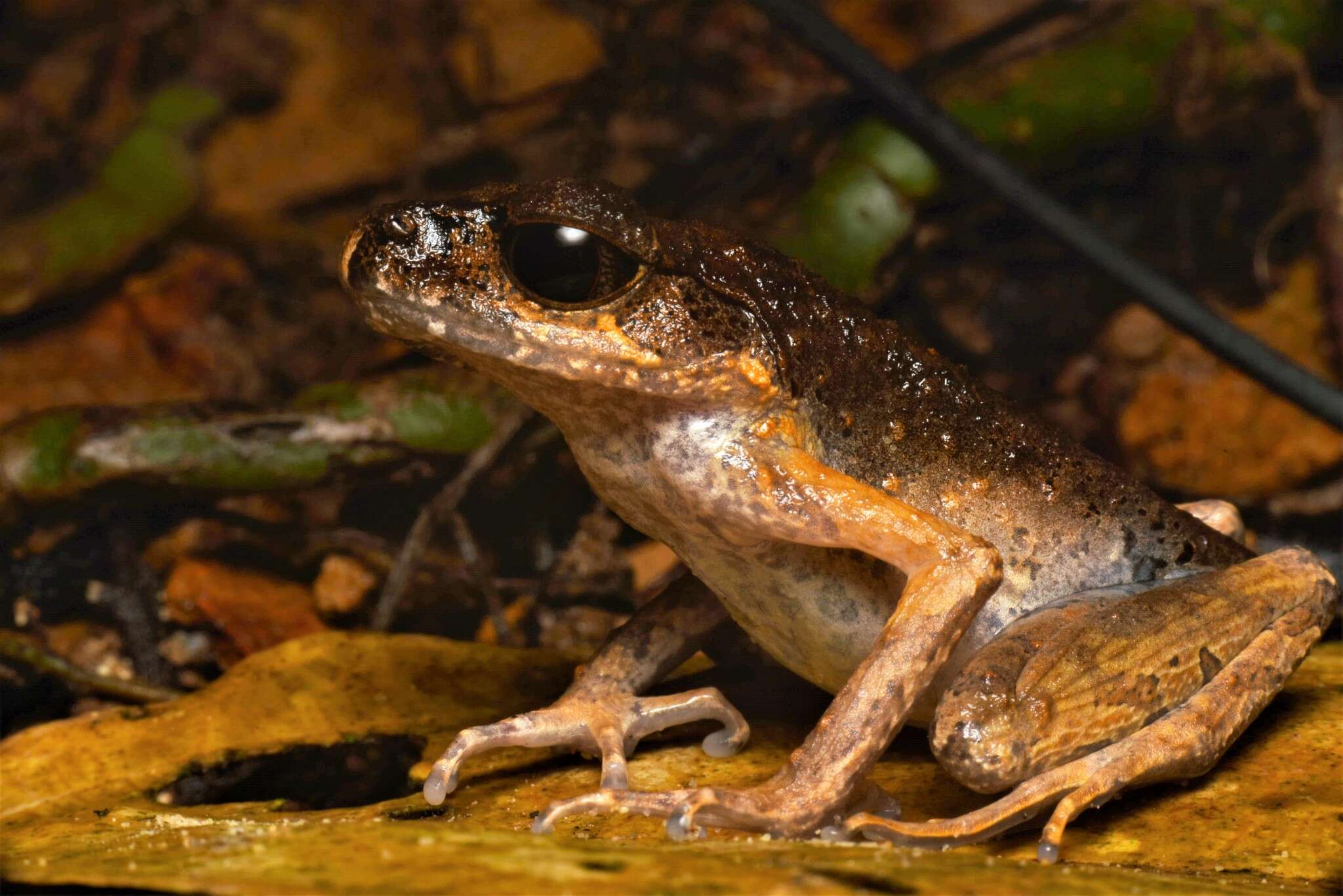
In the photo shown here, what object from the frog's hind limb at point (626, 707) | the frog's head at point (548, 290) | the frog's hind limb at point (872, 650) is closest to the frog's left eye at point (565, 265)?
the frog's head at point (548, 290)

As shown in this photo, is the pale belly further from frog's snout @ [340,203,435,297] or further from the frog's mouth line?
frog's snout @ [340,203,435,297]

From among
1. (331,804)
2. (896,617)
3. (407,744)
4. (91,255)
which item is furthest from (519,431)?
(91,255)

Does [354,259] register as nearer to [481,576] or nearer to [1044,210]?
[481,576]

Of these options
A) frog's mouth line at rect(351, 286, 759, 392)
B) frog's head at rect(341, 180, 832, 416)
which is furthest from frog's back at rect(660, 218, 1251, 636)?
frog's mouth line at rect(351, 286, 759, 392)

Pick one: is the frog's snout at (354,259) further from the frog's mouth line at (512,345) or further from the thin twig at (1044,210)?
the thin twig at (1044,210)

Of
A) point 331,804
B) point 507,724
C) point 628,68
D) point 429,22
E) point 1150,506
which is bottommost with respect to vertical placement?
point 331,804

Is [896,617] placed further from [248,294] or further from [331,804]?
[248,294]

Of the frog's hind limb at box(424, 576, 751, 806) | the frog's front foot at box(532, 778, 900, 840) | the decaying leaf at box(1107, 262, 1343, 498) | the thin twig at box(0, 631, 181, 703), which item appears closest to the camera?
the frog's front foot at box(532, 778, 900, 840)
